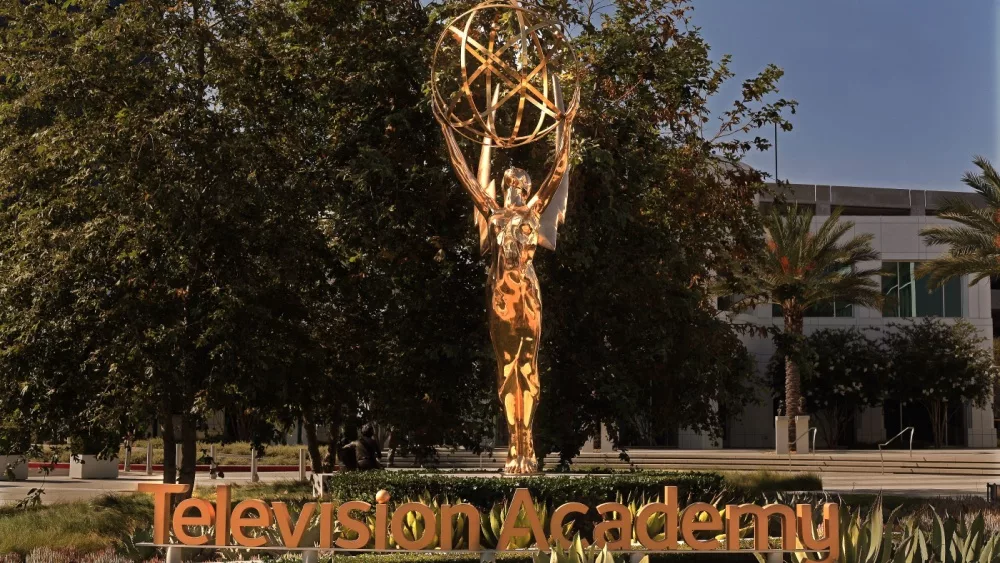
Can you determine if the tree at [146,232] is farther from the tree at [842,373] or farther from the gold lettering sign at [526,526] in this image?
the tree at [842,373]

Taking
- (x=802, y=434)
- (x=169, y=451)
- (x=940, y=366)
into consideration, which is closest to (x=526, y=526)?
(x=169, y=451)

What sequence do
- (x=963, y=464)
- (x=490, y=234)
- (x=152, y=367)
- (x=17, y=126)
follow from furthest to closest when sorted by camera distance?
(x=963, y=464) → (x=17, y=126) → (x=152, y=367) → (x=490, y=234)

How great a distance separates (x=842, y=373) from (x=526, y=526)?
3744 centimetres

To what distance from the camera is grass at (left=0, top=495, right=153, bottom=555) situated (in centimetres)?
1404

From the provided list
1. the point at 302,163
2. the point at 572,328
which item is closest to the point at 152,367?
the point at 302,163

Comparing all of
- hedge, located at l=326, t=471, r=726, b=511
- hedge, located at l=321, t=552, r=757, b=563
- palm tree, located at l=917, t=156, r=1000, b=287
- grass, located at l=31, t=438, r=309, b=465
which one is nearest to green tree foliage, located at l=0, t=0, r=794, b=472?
hedge, located at l=326, t=471, r=726, b=511

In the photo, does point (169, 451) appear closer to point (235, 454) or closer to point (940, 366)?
point (235, 454)

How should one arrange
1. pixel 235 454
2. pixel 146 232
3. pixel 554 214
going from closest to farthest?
pixel 554 214, pixel 146 232, pixel 235 454

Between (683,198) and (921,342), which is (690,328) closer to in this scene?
(683,198)

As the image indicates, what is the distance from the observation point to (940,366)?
4534 centimetres

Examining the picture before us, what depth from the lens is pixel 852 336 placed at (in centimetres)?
4688

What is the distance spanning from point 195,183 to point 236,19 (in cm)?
281

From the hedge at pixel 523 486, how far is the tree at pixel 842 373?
1256 inches

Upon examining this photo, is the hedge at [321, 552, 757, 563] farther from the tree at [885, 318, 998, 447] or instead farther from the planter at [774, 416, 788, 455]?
the tree at [885, 318, 998, 447]
